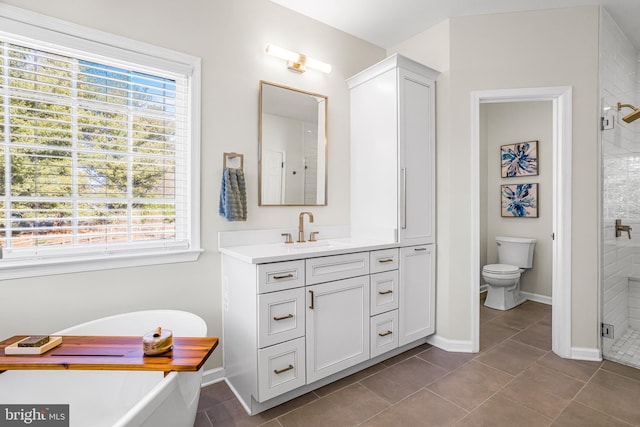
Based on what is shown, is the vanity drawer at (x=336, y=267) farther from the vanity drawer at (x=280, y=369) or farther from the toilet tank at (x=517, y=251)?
the toilet tank at (x=517, y=251)

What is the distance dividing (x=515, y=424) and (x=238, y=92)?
106 inches

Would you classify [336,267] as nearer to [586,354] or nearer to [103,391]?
[103,391]

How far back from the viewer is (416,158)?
8.72 feet

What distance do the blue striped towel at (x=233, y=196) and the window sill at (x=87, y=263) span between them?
0.32m

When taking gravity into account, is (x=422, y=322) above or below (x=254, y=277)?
below

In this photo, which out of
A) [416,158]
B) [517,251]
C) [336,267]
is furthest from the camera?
[517,251]

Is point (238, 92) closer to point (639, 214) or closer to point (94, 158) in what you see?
point (94, 158)

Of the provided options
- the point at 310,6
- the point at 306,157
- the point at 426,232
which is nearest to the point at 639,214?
the point at 426,232

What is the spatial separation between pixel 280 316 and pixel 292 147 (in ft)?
4.36

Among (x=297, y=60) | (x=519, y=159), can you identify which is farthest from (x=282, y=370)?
(x=519, y=159)

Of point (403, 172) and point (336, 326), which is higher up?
point (403, 172)

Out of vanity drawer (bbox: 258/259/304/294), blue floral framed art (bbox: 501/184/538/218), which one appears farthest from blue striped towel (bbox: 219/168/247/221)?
blue floral framed art (bbox: 501/184/538/218)

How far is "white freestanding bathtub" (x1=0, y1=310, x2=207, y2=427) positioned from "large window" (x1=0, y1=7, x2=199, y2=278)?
1.71 ft

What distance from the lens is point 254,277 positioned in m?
1.84
